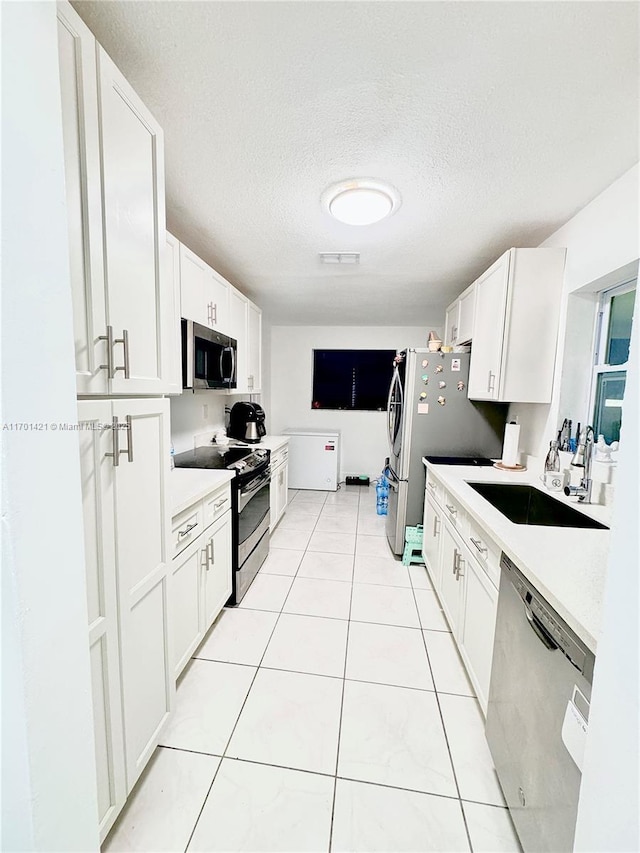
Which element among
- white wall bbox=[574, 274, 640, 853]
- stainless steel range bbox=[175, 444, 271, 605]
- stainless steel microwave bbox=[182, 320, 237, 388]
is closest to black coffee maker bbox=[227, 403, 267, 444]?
stainless steel range bbox=[175, 444, 271, 605]

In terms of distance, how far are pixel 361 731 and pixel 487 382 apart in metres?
2.03

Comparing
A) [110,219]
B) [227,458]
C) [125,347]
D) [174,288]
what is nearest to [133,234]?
[110,219]

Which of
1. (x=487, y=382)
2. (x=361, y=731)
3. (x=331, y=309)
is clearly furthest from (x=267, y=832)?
(x=331, y=309)

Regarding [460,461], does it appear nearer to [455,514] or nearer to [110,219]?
[455,514]

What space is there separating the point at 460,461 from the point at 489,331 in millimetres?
948

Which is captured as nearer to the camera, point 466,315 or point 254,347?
point 466,315

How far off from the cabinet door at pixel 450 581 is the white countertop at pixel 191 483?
1.33m

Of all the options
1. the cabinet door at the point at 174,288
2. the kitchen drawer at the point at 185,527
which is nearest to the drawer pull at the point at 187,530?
the kitchen drawer at the point at 185,527

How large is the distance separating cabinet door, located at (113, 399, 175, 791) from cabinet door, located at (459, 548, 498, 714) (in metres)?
1.26

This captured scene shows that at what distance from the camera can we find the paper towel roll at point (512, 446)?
7.33ft

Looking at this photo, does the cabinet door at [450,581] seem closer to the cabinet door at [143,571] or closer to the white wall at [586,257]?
the white wall at [586,257]

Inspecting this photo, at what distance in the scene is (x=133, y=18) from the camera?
899 mm

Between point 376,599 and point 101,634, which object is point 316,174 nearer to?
point 101,634

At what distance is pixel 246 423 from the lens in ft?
9.95
